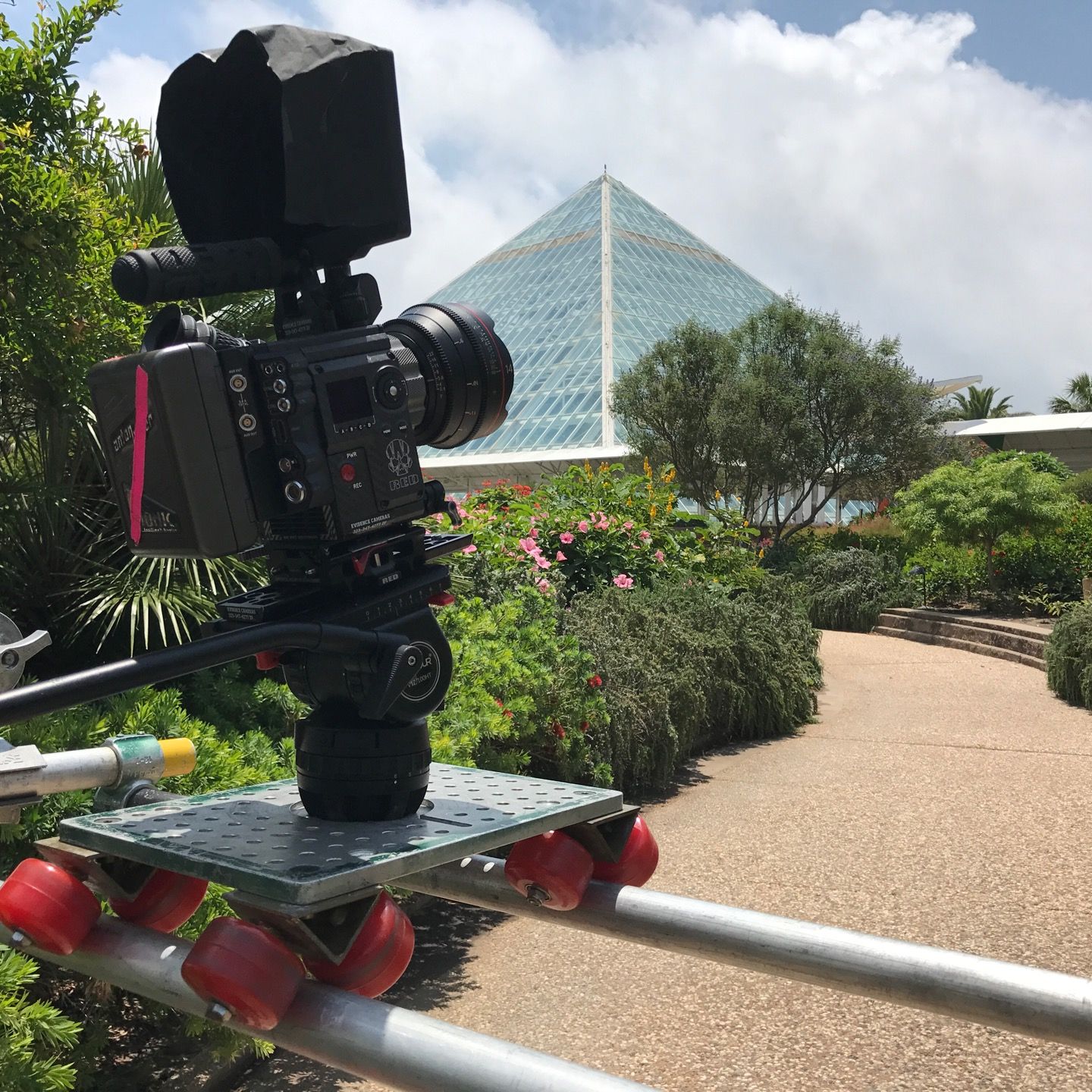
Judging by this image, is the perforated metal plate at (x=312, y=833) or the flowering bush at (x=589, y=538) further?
the flowering bush at (x=589, y=538)

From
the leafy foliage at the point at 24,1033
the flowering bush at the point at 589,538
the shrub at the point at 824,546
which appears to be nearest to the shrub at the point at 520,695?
the flowering bush at the point at 589,538

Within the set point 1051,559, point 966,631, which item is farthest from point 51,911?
point 1051,559

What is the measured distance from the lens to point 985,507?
15.7 metres

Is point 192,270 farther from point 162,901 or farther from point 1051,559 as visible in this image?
point 1051,559

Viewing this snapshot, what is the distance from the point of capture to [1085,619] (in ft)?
30.3

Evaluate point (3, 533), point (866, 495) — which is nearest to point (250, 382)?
point (3, 533)

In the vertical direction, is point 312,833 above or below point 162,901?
above

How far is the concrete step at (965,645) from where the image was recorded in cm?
1230

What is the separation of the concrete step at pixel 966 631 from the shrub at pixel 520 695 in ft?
28.2

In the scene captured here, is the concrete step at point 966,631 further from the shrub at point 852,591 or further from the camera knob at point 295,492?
the camera knob at point 295,492

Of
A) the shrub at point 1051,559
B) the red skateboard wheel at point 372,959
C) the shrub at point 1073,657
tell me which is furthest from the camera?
the shrub at point 1051,559

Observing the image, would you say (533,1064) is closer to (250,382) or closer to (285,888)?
(285,888)

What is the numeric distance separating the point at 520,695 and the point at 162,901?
3.67m

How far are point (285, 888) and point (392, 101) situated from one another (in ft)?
3.02
